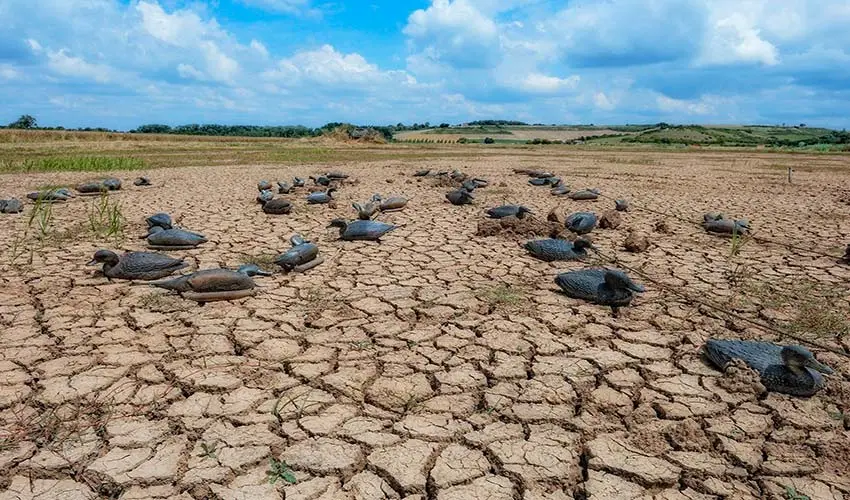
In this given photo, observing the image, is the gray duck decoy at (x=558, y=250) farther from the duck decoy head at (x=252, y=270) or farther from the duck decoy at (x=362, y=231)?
the duck decoy head at (x=252, y=270)

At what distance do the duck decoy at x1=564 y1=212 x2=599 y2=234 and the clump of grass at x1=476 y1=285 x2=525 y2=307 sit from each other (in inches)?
90.5

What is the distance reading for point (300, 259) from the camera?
502cm

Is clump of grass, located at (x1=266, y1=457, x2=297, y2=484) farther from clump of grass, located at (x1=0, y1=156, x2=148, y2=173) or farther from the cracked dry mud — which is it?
clump of grass, located at (x1=0, y1=156, x2=148, y2=173)

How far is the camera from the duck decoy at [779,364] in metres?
2.85

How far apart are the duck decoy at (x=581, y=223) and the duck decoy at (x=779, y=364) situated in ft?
11.4

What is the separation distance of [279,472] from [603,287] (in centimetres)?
287

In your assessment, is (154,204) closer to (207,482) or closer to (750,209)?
(207,482)

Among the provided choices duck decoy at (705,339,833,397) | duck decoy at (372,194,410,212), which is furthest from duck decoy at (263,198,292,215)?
duck decoy at (705,339,833,397)

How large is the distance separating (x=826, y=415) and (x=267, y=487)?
267 cm

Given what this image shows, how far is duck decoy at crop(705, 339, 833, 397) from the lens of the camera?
2.85m

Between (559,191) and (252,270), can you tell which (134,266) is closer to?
(252,270)

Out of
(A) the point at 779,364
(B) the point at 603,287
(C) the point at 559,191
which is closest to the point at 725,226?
(B) the point at 603,287

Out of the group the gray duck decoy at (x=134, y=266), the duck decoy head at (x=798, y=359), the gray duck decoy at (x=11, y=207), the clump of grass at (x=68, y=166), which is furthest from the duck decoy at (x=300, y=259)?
the clump of grass at (x=68, y=166)

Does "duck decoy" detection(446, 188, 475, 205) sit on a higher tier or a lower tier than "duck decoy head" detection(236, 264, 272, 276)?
higher
